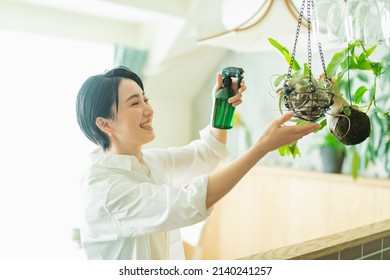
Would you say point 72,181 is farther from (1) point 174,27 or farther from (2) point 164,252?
(2) point 164,252

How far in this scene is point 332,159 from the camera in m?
3.46

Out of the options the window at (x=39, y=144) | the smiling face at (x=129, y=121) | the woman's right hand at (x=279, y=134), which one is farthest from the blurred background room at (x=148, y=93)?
the woman's right hand at (x=279, y=134)

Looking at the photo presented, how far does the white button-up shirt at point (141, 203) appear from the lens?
3.68ft

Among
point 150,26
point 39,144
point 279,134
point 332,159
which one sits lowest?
point 332,159

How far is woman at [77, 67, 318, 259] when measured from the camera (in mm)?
1109

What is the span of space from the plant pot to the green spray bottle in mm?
2173

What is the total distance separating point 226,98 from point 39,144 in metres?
2.69

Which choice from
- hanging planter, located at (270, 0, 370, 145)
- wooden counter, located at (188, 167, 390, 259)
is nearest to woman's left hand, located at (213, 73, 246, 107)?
hanging planter, located at (270, 0, 370, 145)

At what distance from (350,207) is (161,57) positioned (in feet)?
6.98

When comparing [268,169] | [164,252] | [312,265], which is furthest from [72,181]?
[312,265]

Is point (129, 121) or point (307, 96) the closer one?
point (307, 96)

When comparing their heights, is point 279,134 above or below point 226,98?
below

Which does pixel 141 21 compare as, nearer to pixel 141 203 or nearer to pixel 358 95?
pixel 358 95

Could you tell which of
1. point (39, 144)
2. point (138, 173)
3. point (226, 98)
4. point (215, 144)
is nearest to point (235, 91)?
point (226, 98)
